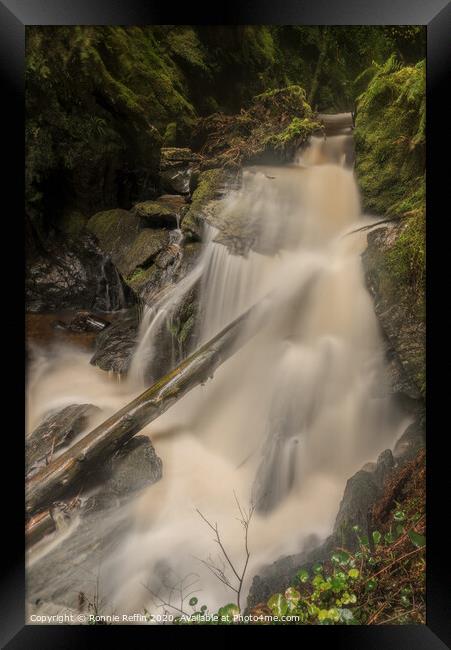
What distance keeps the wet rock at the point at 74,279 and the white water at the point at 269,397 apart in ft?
Answer: 0.94

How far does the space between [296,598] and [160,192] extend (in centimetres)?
239

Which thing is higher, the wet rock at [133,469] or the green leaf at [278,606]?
the wet rock at [133,469]

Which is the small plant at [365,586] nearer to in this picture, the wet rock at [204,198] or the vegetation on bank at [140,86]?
the wet rock at [204,198]

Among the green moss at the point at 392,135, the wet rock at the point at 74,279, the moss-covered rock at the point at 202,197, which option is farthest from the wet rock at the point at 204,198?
the green moss at the point at 392,135

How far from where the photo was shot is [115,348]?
6.16 feet

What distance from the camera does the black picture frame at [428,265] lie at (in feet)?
5.57

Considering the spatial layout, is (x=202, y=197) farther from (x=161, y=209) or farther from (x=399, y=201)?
(x=399, y=201)

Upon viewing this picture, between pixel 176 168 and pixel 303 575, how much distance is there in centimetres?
239

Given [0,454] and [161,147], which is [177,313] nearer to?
[161,147]

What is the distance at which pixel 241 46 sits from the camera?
5.60 feet

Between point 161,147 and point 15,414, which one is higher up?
point 161,147

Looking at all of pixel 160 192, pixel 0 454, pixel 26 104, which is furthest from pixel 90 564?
pixel 26 104

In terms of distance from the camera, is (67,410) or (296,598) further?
(67,410)

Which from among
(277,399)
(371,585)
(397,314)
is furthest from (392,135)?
(371,585)
